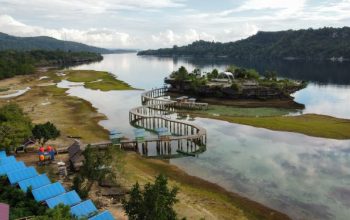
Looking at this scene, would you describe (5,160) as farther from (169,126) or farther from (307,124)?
(307,124)

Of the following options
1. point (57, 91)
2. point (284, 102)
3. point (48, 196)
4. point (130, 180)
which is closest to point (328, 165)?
point (130, 180)

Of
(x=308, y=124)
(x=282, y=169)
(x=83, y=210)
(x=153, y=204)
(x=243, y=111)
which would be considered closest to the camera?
(x=153, y=204)

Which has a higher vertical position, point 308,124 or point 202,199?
point 308,124

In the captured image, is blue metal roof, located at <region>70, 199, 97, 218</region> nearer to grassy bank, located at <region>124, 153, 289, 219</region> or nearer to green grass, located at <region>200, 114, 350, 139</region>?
grassy bank, located at <region>124, 153, 289, 219</region>

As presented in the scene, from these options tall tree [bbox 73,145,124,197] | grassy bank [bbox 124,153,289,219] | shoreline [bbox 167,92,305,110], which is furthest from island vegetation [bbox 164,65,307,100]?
tall tree [bbox 73,145,124,197]

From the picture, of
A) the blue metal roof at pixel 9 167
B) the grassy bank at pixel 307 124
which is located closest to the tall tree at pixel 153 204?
the blue metal roof at pixel 9 167

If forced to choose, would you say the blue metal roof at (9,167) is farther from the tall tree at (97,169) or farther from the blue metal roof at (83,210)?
the blue metal roof at (83,210)

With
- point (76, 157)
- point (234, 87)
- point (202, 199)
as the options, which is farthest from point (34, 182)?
point (234, 87)
